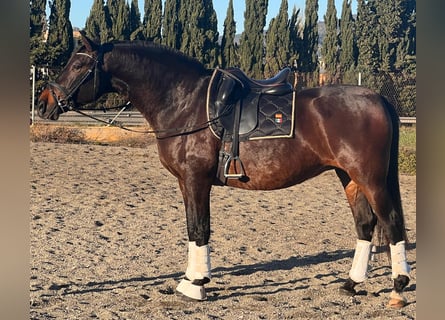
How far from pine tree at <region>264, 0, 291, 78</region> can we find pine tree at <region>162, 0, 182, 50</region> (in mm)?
5240

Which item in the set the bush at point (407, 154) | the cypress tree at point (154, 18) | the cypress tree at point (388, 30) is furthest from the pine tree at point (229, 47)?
the bush at point (407, 154)

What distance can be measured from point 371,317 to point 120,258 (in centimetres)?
281

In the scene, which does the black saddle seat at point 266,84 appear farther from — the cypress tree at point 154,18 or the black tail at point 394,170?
the cypress tree at point 154,18

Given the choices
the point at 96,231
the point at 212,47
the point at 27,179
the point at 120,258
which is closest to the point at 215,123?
the point at 120,258

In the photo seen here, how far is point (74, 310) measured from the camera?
4.43 m

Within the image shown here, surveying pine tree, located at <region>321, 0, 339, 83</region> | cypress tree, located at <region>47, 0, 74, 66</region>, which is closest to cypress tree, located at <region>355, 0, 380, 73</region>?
pine tree, located at <region>321, 0, 339, 83</region>

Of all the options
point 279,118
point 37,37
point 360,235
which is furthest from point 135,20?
point 360,235

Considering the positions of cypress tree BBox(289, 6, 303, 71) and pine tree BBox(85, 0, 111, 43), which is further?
cypress tree BBox(289, 6, 303, 71)

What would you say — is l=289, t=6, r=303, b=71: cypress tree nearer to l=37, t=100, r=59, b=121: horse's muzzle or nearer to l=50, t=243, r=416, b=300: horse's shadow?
l=50, t=243, r=416, b=300: horse's shadow

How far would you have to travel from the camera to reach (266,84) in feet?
16.1

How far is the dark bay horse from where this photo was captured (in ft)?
14.9

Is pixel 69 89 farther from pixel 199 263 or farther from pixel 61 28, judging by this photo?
pixel 61 28

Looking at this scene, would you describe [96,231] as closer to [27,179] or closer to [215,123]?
[215,123]
